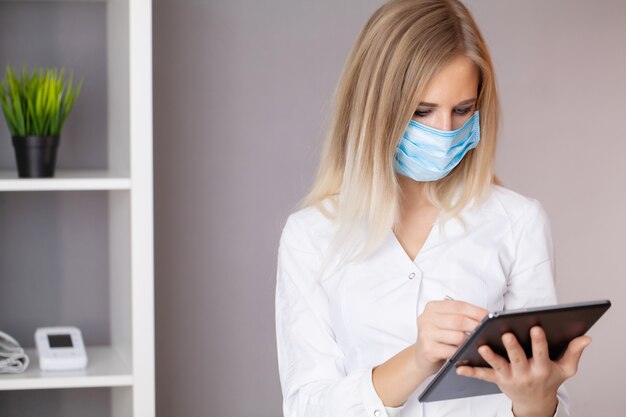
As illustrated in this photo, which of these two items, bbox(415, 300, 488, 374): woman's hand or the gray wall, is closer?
bbox(415, 300, 488, 374): woman's hand

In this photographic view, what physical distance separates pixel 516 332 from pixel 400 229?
488mm

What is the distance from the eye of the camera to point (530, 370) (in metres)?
1.46

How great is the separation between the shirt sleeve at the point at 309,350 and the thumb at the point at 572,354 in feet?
1.06

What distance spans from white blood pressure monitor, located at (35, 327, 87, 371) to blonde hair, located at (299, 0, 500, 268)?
0.90m

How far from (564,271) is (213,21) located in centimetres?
137

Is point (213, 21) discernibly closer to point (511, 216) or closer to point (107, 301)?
point (107, 301)

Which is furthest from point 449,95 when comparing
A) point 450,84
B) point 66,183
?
point 66,183

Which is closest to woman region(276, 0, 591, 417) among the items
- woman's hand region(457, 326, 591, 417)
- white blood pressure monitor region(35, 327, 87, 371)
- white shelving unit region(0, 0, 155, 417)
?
woman's hand region(457, 326, 591, 417)

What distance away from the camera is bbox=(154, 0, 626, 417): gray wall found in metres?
2.75

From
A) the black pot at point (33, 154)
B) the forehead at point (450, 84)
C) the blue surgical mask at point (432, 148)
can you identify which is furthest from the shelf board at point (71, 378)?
the forehead at point (450, 84)

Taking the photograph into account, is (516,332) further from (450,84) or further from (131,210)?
(131,210)

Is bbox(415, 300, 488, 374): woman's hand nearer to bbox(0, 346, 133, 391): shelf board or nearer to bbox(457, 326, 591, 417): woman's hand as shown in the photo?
bbox(457, 326, 591, 417): woman's hand

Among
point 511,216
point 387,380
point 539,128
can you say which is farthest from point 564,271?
point 387,380

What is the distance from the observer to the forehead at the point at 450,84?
166cm
